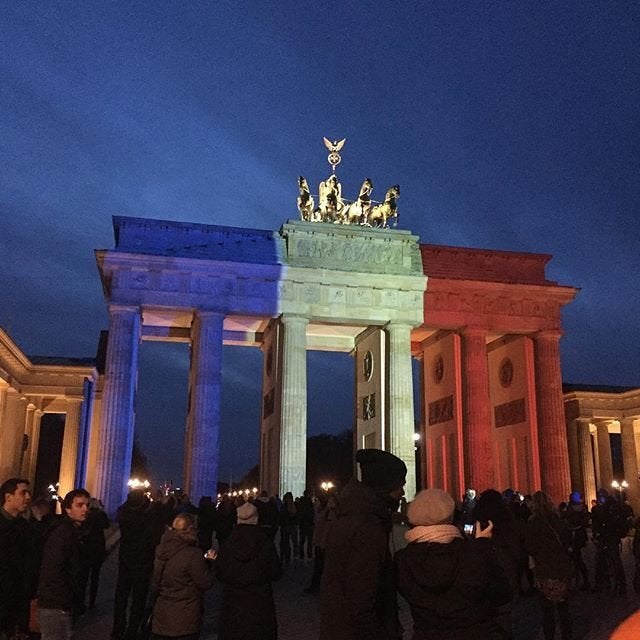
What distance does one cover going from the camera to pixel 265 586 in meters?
6.24

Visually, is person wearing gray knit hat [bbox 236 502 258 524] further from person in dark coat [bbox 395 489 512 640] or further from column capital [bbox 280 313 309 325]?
column capital [bbox 280 313 309 325]

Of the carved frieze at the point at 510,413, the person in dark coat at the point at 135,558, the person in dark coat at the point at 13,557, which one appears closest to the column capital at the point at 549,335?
the carved frieze at the point at 510,413

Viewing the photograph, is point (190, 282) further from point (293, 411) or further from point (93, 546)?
point (93, 546)

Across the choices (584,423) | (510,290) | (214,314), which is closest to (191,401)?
(214,314)

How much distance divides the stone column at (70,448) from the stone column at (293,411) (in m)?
16.3

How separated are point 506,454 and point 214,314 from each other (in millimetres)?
19034

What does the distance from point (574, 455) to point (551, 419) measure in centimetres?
1256

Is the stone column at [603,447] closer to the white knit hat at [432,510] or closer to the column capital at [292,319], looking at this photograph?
the column capital at [292,319]

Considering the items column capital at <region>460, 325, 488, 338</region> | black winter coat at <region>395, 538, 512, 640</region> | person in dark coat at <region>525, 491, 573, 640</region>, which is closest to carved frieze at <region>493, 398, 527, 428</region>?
column capital at <region>460, 325, 488, 338</region>

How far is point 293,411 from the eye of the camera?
34.8 meters

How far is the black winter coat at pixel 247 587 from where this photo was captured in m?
6.07

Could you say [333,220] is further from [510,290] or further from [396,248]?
[510,290]

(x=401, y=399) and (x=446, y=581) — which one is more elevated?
(x=401, y=399)

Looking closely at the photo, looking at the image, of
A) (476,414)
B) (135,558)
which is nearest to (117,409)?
(476,414)
